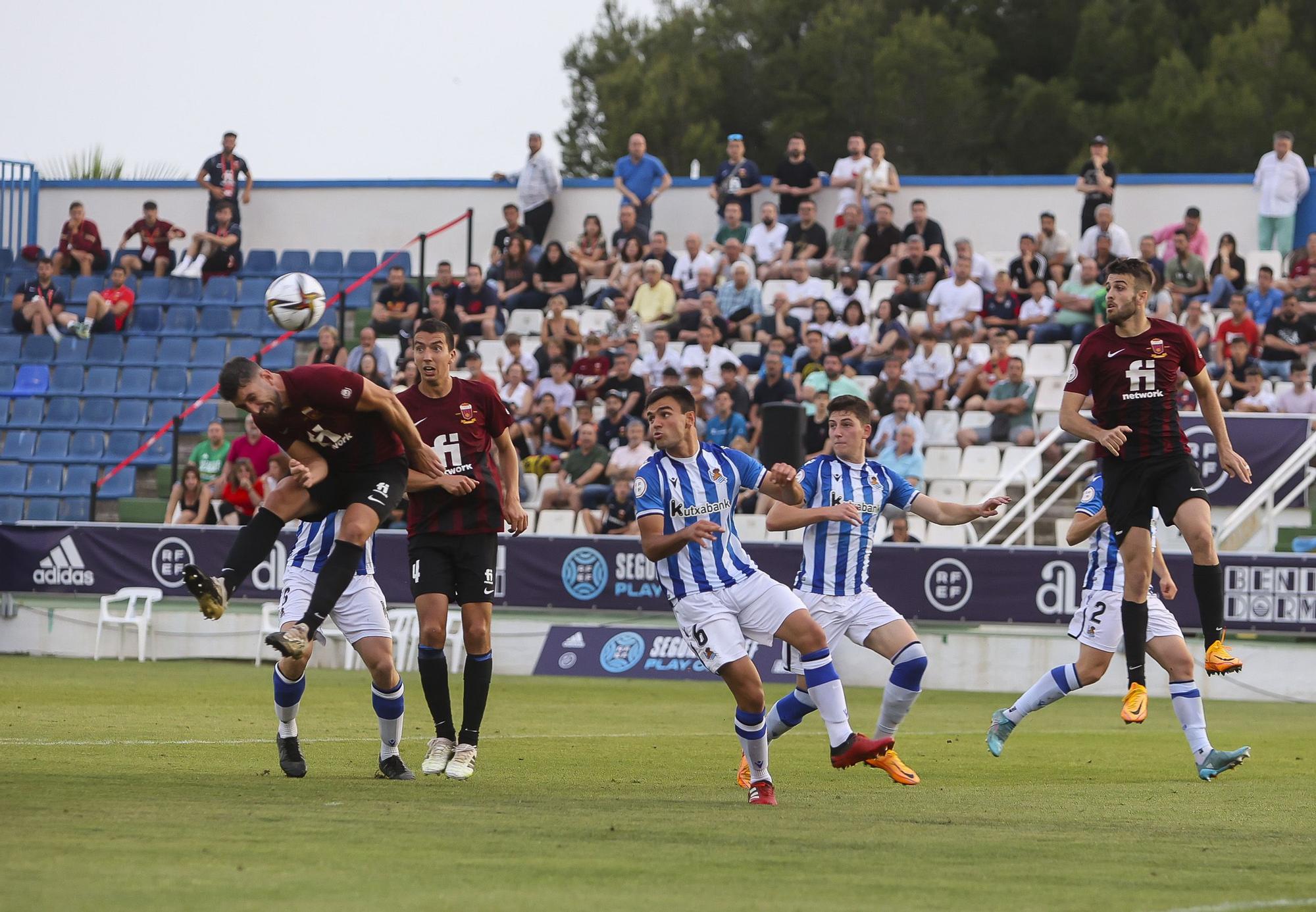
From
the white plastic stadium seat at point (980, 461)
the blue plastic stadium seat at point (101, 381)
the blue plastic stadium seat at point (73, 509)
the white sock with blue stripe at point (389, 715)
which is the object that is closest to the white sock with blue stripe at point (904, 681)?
the white sock with blue stripe at point (389, 715)

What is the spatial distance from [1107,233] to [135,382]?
14459mm

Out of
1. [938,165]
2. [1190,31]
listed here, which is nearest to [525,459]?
[938,165]

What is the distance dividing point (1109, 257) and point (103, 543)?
43.4 feet

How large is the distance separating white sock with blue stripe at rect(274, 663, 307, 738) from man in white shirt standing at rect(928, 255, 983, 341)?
15176 millimetres

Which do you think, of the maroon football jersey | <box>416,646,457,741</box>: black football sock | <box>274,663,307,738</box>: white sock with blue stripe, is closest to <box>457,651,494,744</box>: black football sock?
<box>416,646,457,741</box>: black football sock

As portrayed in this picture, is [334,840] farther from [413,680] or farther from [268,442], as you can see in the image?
[268,442]

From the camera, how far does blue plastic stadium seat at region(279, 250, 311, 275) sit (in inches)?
1152

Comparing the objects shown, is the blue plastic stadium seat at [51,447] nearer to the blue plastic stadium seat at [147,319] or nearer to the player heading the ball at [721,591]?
the blue plastic stadium seat at [147,319]

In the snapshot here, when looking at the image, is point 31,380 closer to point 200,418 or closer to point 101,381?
point 101,381

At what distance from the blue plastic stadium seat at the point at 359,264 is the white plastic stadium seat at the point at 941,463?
37.0 feet

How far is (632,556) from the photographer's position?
65.3ft

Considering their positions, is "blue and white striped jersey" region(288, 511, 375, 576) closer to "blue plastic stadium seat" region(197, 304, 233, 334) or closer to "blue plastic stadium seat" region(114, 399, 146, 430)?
"blue plastic stadium seat" region(114, 399, 146, 430)

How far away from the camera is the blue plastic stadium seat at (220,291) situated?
2841 cm

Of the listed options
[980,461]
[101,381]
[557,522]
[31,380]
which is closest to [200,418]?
[101,381]
